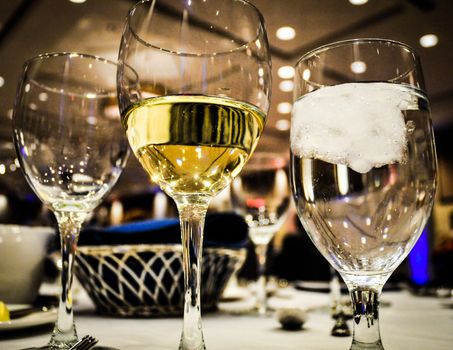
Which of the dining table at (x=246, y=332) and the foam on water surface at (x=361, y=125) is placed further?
the dining table at (x=246, y=332)

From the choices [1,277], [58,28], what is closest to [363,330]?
[1,277]

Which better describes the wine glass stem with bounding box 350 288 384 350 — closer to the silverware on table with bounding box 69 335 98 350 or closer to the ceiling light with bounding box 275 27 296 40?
the silverware on table with bounding box 69 335 98 350

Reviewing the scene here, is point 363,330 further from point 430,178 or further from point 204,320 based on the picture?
point 204,320

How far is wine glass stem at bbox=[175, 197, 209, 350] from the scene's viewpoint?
37cm

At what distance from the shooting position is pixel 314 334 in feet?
1.78

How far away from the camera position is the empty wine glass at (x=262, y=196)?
77 cm

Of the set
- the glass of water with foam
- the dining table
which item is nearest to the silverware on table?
the dining table

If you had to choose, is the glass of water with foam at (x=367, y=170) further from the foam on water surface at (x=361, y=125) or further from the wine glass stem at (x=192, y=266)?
the wine glass stem at (x=192, y=266)

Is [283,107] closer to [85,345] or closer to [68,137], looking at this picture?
[68,137]

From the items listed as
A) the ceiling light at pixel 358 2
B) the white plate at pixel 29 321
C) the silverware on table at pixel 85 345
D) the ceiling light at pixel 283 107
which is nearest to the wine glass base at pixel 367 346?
the silverware on table at pixel 85 345

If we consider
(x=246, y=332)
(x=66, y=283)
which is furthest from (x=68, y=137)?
(x=246, y=332)

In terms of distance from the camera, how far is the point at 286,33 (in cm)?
387

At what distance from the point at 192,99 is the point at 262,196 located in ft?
1.34

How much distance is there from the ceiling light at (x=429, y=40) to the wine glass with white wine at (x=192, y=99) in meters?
3.99
